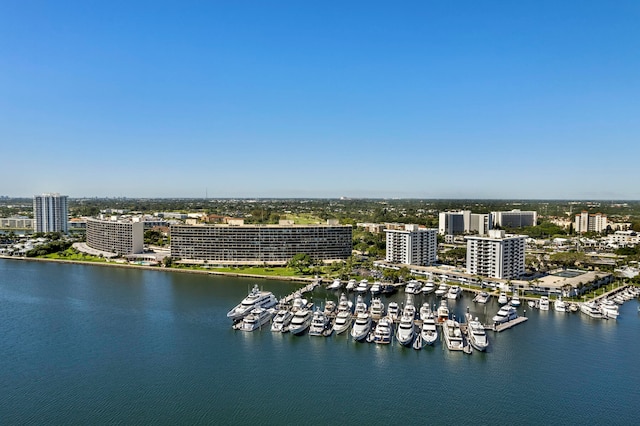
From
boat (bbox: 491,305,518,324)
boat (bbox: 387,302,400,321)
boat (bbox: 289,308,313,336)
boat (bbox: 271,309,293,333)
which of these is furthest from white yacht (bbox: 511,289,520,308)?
boat (bbox: 271,309,293,333)

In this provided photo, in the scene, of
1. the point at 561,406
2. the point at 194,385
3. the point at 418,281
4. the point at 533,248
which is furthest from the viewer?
the point at 533,248

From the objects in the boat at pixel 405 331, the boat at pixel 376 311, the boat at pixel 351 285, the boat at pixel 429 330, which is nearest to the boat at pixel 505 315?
the boat at pixel 429 330

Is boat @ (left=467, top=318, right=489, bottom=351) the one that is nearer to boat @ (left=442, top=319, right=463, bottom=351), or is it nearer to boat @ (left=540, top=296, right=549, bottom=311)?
boat @ (left=442, top=319, right=463, bottom=351)

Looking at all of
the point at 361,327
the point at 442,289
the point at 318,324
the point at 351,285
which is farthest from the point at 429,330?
the point at 351,285

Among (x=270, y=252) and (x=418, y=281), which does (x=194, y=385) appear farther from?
(x=270, y=252)

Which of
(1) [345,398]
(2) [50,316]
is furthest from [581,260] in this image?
(2) [50,316]

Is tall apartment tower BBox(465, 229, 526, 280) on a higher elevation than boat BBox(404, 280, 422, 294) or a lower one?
higher

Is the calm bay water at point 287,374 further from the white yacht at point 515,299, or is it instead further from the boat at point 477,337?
the white yacht at point 515,299
